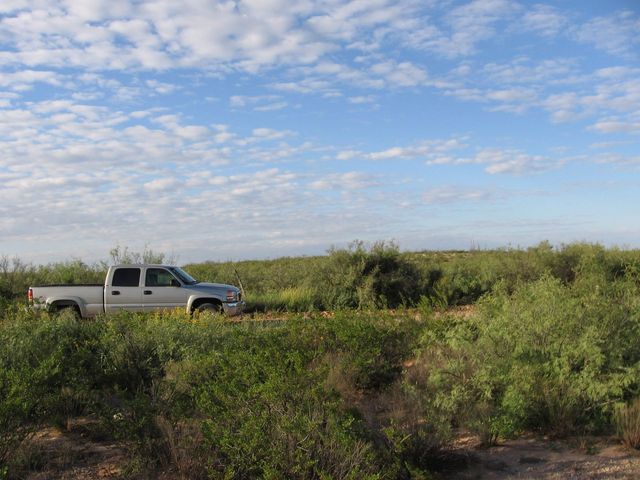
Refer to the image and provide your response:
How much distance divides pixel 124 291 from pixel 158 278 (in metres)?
0.90

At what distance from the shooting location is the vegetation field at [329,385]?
18.6 ft

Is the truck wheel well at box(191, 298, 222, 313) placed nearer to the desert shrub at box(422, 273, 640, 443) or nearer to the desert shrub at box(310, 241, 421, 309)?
the desert shrub at box(310, 241, 421, 309)

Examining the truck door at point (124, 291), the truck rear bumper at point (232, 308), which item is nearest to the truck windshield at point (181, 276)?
the truck door at point (124, 291)

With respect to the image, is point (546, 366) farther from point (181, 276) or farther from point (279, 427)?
point (181, 276)

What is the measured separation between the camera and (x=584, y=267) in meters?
20.4

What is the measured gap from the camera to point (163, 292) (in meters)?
17.0

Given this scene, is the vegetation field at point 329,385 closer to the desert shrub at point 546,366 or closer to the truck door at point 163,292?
the desert shrub at point 546,366

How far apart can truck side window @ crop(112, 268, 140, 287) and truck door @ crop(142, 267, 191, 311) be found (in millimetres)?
245

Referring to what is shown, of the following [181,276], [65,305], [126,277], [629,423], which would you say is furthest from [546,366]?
[65,305]

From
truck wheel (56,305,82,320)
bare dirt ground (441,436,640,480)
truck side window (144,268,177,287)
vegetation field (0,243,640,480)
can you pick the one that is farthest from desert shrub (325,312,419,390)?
truck side window (144,268,177,287)

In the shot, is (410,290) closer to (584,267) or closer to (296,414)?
(584,267)

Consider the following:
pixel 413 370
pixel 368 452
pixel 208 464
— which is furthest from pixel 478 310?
pixel 208 464

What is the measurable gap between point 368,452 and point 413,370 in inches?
116

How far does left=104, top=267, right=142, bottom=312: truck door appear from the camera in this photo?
1680cm
